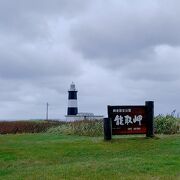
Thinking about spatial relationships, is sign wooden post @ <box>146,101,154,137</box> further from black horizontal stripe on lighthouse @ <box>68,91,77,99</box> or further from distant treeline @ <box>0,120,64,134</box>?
black horizontal stripe on lighthouse @ <box>68,91,77,99</box>

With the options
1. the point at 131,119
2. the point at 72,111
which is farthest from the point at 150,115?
the point at 72,111

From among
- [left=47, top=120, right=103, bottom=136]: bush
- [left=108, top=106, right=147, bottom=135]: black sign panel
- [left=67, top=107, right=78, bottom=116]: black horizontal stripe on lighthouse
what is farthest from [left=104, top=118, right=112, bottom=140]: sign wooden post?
[left=67, top=107, right=78, bottom=116]: black horizontal stripe on lighthouse

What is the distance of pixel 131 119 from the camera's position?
63.6ft

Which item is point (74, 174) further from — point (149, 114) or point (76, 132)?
point (76, 132)

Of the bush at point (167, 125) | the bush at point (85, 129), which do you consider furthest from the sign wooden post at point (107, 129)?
the bush at point (167, 125)

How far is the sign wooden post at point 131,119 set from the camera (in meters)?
19.2

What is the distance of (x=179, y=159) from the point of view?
1348 cm

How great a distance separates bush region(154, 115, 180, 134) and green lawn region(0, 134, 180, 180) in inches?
137

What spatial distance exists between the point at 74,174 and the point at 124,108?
7.87 m

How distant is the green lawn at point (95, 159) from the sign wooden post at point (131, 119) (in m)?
0.48

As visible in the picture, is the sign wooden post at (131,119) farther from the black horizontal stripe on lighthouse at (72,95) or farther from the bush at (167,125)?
the black horizontal stripe on lighthouse at (72,95)

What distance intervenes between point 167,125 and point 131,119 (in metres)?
3.90

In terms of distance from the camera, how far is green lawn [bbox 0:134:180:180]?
11648 mm

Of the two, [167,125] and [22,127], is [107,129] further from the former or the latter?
[22,127]
